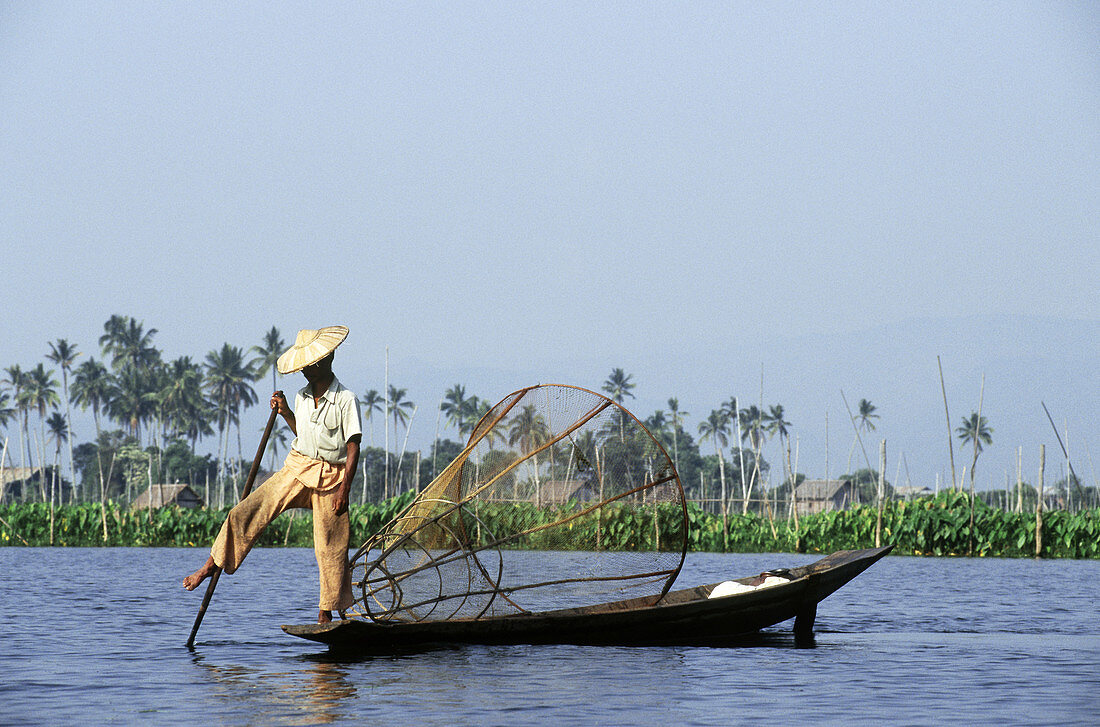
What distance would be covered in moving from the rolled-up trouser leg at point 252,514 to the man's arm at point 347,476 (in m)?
0.29

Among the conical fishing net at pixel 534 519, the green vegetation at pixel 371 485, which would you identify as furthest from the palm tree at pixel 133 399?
the conical fishing net at pixel 534 519

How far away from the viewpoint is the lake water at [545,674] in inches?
264

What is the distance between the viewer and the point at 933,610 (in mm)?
13414

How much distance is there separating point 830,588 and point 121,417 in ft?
233

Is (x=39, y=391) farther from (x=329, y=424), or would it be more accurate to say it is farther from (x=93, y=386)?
(x=329, y=424)

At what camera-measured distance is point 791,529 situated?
2673cm

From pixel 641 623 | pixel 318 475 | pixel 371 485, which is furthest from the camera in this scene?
pixel 371 485

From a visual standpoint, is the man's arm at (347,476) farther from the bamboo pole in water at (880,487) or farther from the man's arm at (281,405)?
the bamboo pole in water at (880,487)

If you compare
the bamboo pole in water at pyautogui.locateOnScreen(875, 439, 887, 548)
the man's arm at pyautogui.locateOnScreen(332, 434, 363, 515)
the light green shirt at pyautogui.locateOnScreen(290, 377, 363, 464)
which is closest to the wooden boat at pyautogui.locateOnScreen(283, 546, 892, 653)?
the man's arm at pyautogui.locateOnScreen(332, 434, 363, 515)

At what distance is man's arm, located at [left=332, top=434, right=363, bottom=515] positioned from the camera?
7.96 m

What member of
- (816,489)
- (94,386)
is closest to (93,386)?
(94,386)

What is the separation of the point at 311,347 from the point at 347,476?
90 cm

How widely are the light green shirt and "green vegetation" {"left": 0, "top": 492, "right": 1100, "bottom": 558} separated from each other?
1805cm

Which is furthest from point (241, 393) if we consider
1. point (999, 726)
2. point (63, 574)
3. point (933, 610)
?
point (999, 726)
